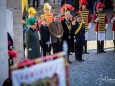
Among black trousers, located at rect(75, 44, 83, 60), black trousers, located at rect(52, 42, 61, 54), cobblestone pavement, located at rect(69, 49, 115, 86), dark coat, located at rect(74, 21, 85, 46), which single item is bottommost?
cobblestone pavement, located at rect(69, 49, 115, 86)

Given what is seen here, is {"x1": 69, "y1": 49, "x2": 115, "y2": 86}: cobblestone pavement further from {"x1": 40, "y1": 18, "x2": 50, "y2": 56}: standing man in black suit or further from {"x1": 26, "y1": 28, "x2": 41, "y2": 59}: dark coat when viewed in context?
{"x1": 26, "y1": 28, "x2": 41, "y2": 59}: dark coat

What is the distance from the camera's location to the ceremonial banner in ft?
15.4

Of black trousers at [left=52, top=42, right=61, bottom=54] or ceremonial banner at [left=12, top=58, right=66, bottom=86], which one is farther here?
black trousers at [left=52, top=42, right=61, bottom=54]

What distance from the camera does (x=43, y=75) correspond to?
4695 millimetres

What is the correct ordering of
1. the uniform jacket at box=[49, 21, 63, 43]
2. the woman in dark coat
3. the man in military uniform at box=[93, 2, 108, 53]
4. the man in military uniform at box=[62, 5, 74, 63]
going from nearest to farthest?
the woman in dark coat < the uniform jacket at box=[49, 21, 63, 43] < the man in military uniform at box=[62, 5, 74, 63] < the man in military uniform at box=[93, 2, 108, 53]

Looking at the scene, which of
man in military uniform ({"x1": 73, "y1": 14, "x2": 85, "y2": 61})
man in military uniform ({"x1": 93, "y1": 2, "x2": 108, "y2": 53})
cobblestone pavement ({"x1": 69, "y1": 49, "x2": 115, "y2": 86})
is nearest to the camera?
cobblestone pavement ({"x1": 69, "y1": 49, "x2": 115, "y2": 86})

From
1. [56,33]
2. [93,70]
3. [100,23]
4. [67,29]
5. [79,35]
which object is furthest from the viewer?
Result: [100,23]

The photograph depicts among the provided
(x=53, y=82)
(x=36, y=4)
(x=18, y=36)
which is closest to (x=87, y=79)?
(x=18, y=36)

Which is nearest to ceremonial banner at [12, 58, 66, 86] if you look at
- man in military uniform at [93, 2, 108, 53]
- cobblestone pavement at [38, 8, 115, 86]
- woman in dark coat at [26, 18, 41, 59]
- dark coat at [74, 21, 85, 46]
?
cobblestone pavement at [38, 8, 115, 86]

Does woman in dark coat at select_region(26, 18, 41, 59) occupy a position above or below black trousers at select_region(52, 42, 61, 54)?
above

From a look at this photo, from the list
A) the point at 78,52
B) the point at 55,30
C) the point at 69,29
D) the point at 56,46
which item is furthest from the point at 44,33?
the point at 78,52

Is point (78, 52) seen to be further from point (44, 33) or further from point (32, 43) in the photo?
point (32, 43)

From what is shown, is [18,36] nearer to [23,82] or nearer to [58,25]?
[58,25]

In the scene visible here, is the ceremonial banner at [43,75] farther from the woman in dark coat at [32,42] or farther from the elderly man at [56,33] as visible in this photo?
the elderly man at [56,33]
